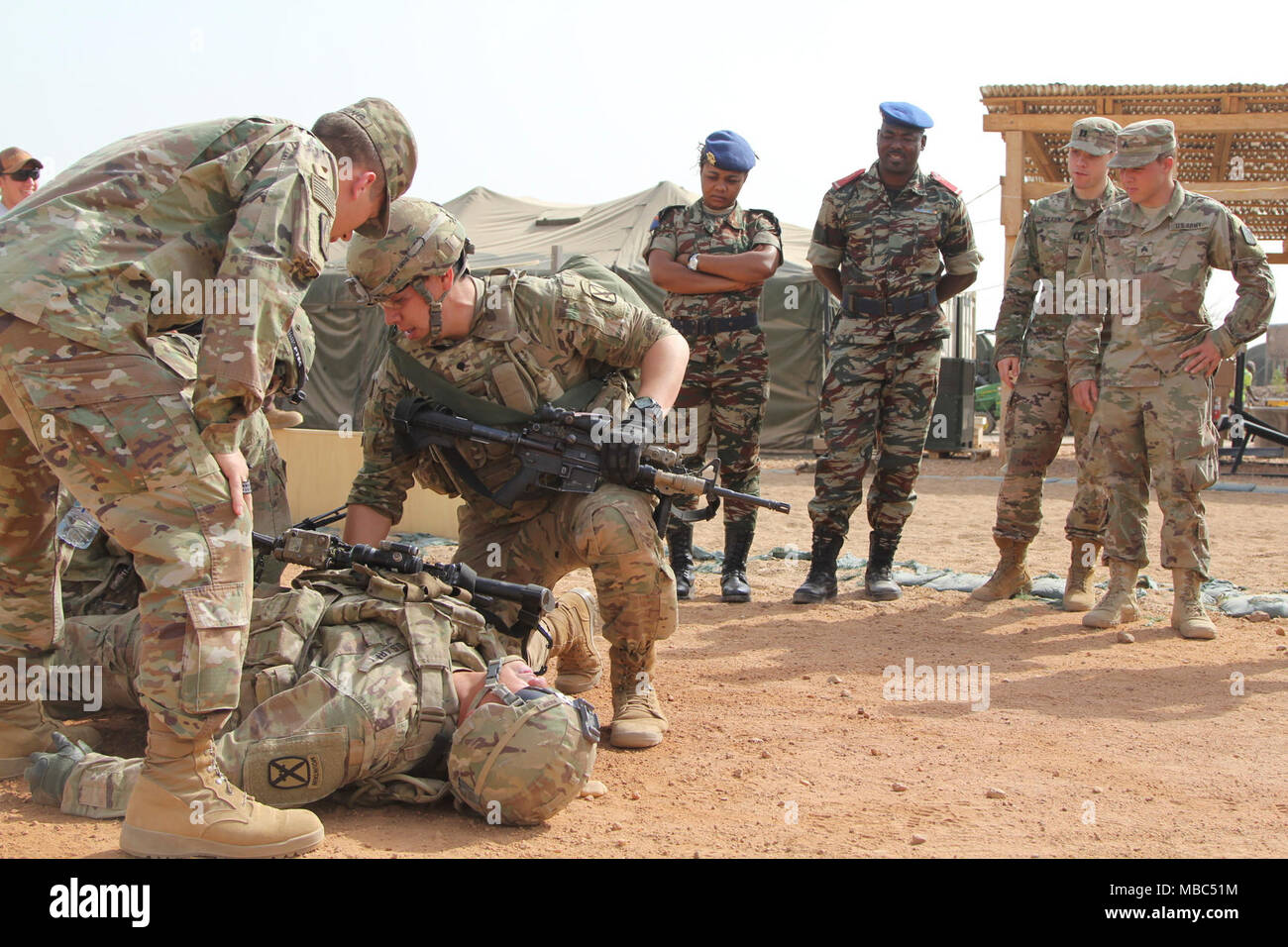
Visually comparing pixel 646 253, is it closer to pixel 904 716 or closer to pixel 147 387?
pixel 904 716

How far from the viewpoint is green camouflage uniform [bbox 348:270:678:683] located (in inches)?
162

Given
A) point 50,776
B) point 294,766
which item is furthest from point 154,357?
point 50,776

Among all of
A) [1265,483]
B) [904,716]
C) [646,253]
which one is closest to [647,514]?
[904,716]

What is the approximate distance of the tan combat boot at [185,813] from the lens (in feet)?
8.60

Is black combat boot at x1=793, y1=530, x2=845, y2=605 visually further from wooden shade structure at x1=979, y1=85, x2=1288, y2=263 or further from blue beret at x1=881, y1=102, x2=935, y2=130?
wooden shade structure at x1=979, y1=85, x2=1288, y2=263

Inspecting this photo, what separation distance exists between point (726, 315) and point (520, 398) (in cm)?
244

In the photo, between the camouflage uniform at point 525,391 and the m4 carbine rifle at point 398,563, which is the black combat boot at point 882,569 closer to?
the camouflage uniform at point 525,391

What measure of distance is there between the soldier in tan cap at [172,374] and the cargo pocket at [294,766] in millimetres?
244

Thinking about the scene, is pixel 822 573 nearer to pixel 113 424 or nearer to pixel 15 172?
pixel 113 424

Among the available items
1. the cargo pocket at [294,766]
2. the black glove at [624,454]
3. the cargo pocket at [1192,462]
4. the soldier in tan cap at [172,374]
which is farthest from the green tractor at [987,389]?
the soldier in tan cap at [172,374]

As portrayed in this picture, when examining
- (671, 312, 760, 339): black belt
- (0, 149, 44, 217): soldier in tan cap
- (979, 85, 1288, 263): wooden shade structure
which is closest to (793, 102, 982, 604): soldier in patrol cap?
(671, 312, 760, 339): black belt

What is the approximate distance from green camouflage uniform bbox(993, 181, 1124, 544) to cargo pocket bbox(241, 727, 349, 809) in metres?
4.14

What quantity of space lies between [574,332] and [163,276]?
1.67 meters

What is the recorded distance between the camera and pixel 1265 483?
39.4 ft
